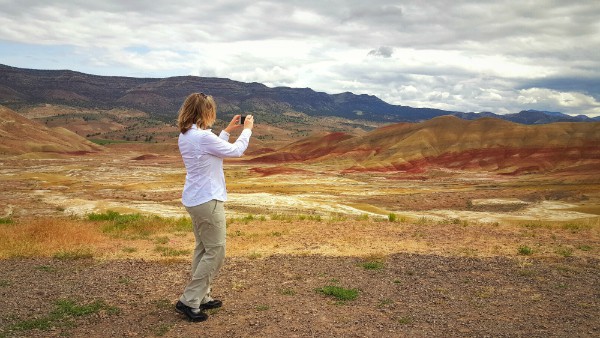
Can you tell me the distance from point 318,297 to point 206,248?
2477mm

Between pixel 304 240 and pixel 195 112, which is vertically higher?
pixel 195 112

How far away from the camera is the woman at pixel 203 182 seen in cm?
693

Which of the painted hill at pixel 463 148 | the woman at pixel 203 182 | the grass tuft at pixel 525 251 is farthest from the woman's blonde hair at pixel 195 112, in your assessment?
the painted hill at pixel 463 148

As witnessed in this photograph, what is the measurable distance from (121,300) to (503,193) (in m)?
47.7

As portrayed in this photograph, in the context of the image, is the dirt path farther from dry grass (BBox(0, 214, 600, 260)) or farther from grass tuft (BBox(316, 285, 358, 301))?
dry grass (BBox(0, 214, 600, 260))

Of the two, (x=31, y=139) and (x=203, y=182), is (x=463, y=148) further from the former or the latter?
(x=31, y=139)

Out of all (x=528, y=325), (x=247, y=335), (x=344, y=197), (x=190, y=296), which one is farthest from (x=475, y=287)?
(x=344, y=197)

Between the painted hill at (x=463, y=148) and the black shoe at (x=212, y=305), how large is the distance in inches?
3286

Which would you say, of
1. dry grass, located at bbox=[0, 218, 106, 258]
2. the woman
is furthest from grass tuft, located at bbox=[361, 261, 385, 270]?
dry grass, located at bbox=[0, 218, 106, 258]

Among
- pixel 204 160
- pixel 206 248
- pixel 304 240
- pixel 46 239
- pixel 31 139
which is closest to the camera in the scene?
pixel 204 160

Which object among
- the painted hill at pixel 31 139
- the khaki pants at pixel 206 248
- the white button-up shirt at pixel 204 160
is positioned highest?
the white button-up shirt at pixel 204 160

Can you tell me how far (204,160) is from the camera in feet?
22.9

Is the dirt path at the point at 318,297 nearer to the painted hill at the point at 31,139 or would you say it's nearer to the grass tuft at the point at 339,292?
the grass tuft at the point at 339,292

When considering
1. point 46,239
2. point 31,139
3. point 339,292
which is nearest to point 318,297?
point 339,292
